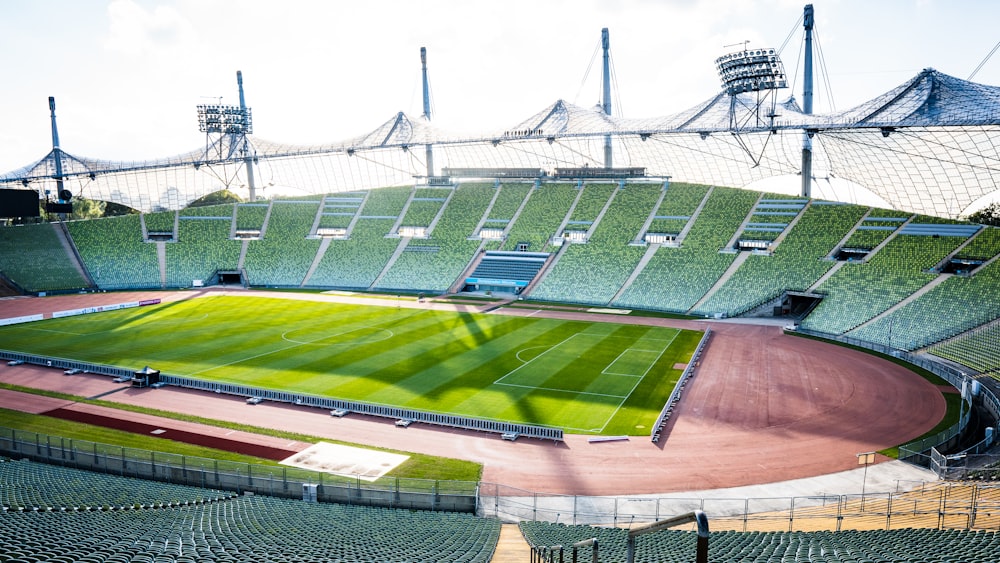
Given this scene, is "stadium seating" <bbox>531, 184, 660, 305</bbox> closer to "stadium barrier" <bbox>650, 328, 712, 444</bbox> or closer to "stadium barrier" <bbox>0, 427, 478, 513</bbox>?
"stadium barrier" <bbox>650, 328, 712, 444</bbox>

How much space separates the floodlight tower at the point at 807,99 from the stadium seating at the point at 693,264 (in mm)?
5162

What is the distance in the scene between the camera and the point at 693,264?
199ft

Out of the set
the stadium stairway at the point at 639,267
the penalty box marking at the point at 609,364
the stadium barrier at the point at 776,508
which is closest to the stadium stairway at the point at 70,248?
the penalty box marking at the point at 609,364

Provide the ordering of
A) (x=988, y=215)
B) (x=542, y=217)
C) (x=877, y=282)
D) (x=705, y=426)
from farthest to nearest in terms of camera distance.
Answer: (x=542, y=217) → (x=988, y=215) → (x=877, y=282) → (x=705, y=426)

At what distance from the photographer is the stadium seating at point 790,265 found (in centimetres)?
5400

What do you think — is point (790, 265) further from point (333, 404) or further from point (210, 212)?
point (210, 212)

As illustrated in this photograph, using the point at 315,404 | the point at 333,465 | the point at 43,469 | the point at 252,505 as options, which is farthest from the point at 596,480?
the point at 43,469

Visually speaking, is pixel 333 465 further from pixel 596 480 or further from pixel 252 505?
pixel 596 480

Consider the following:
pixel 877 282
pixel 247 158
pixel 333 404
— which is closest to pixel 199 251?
pixel 247 158

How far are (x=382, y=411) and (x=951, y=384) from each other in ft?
98.3

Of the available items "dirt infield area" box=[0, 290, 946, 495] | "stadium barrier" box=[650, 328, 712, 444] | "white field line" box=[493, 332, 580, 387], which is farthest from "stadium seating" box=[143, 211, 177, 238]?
"stadium barrier" box=[650, 328, 712, 444]

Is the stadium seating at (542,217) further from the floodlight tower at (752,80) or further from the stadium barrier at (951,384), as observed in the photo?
the stadium barrier at (951,384)

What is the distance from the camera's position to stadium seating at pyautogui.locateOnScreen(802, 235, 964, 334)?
1849 inches

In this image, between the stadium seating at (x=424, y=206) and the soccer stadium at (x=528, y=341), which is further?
the stadium seating at (x=424, y=206)
